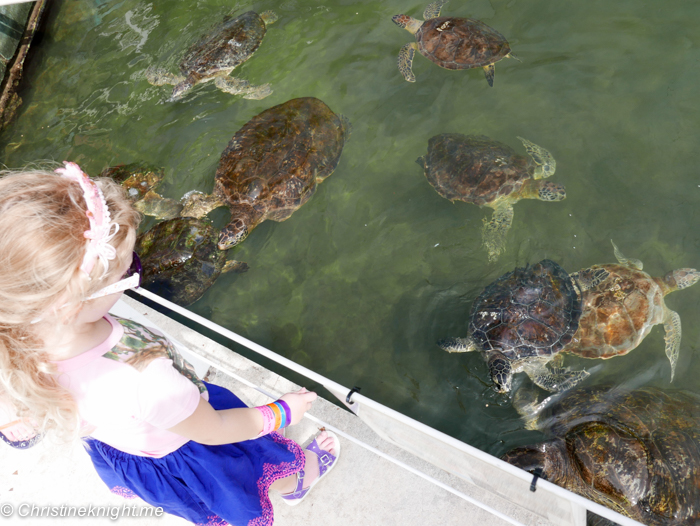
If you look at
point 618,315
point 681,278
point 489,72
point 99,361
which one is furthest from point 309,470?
point 489,72

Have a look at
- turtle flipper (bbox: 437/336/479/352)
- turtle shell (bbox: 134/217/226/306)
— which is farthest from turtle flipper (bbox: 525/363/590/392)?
turtle shell (bbox: 134/217/226/306)

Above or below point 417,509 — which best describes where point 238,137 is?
above

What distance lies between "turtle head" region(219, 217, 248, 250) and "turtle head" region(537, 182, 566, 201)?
90.3 inches

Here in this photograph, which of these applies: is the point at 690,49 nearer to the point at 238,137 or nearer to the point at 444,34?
the point at 444,34

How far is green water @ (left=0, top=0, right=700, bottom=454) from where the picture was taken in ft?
9.48

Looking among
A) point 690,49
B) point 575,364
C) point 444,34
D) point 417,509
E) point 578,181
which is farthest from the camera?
point 444,34

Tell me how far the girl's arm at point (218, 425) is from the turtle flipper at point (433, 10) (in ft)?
13.5

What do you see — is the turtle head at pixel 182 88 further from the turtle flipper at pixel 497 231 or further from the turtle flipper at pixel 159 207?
the turtle flipper at pixel 497 231

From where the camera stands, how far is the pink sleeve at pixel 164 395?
4.19 feet

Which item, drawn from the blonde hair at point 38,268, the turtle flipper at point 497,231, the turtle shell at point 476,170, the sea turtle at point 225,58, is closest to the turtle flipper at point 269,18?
the sea turtle at point 225,58

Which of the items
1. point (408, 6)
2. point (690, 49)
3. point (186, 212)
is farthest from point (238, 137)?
point (690, 49)

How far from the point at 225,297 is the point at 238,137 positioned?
1386 mm

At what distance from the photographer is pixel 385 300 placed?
3.08 metres

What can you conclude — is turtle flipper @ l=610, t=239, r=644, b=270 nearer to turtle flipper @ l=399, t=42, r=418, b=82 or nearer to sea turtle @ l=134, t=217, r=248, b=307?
turtle flipper @ l=399, t=42, r=418, b=82
